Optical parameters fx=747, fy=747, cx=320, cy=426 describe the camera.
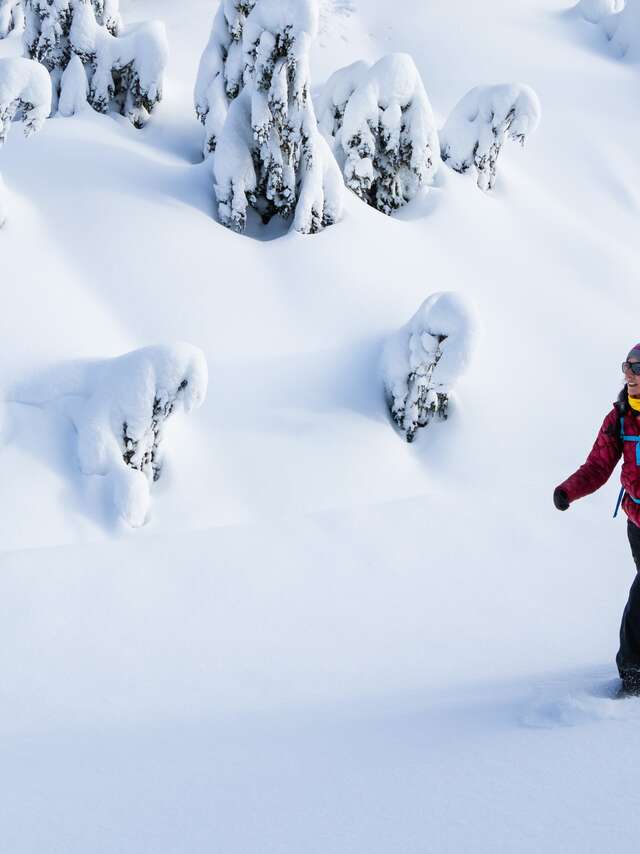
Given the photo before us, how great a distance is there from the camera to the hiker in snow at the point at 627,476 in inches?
124

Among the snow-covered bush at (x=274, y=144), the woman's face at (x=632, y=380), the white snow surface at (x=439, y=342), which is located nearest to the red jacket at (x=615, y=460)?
the woman's face at (x=632, y=380)

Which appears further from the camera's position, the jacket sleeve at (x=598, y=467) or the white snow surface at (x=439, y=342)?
the white snow surface at (x=439, y=342)

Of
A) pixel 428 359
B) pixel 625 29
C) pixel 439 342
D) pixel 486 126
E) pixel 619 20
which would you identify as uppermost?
pixel 619 20

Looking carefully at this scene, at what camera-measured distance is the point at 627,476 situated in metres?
3.24

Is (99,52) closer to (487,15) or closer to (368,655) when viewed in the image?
(368,655)

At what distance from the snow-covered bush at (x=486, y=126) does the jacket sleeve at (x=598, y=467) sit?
11718mm

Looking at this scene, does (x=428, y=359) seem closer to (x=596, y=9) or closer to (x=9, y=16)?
(x=9, y=16)

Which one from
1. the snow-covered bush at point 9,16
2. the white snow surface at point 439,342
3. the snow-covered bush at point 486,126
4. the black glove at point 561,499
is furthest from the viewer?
the snow-covered bush at point 9,16

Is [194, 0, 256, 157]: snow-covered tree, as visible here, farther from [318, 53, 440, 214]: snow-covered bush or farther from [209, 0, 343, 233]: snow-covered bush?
[318, 53, 440, 214]: snow-covered bush

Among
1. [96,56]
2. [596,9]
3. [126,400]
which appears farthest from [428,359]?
[596,9]

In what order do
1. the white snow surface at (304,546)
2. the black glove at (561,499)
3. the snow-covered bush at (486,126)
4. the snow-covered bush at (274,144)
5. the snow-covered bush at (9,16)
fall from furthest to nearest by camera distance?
the snow-covered bush at (9,16)
the snow-covered bush at (486,126)
the snow-covered bush at (274,144)
the black glove at (561,499)
the white snow surface at (304,546)

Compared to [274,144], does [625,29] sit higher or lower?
higher

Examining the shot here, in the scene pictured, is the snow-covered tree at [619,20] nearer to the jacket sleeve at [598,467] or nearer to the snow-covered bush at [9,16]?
the snow-covered bush at [9,16]

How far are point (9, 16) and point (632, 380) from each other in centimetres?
2130
